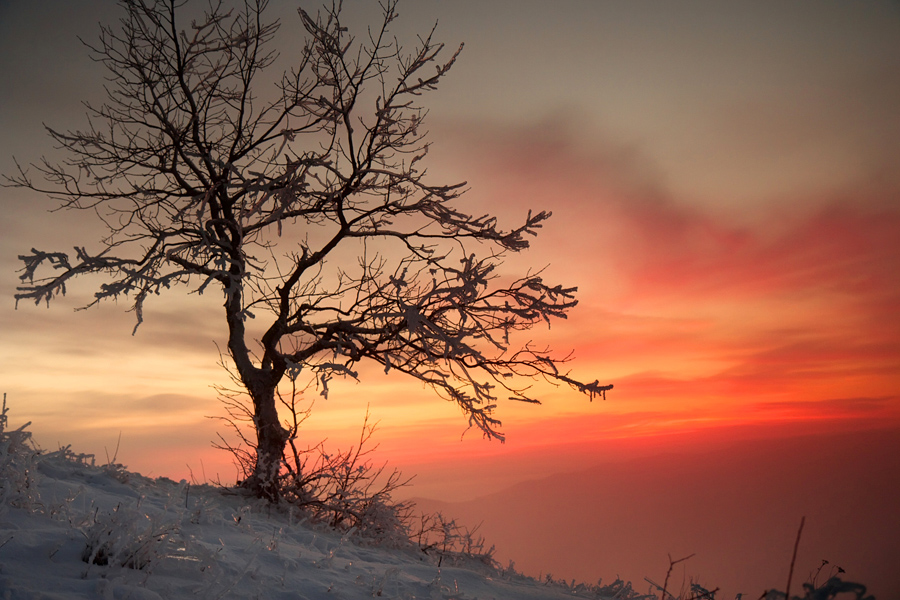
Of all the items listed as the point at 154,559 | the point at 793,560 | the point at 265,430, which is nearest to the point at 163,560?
the point at 154,559

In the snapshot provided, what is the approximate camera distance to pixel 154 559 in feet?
11.7

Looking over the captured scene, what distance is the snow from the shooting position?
326 cm

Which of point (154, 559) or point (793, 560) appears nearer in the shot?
point (793, 560)

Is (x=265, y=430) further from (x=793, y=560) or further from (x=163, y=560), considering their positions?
(x=793, y=560)

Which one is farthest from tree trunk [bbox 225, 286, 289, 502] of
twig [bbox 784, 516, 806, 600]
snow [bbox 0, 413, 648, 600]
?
twig [bbox 784, 516, 806, 600]

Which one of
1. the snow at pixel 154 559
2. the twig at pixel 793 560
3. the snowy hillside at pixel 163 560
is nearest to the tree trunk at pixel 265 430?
the snowy hillside at pixel 163 560

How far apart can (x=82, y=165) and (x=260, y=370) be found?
468 centimetres

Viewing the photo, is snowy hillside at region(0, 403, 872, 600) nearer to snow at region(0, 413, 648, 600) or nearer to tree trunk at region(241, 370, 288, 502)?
snow at region(0, 413, 648, 600)

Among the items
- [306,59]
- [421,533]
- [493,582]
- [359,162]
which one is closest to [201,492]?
[421,533]

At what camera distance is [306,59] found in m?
9.44

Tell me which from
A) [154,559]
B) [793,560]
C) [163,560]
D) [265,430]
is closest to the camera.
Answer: [793,560]

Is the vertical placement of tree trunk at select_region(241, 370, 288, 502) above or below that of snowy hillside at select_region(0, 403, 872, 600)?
above

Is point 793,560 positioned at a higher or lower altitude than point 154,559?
higher

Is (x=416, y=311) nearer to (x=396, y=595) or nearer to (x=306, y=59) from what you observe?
(x=396, y=595)
